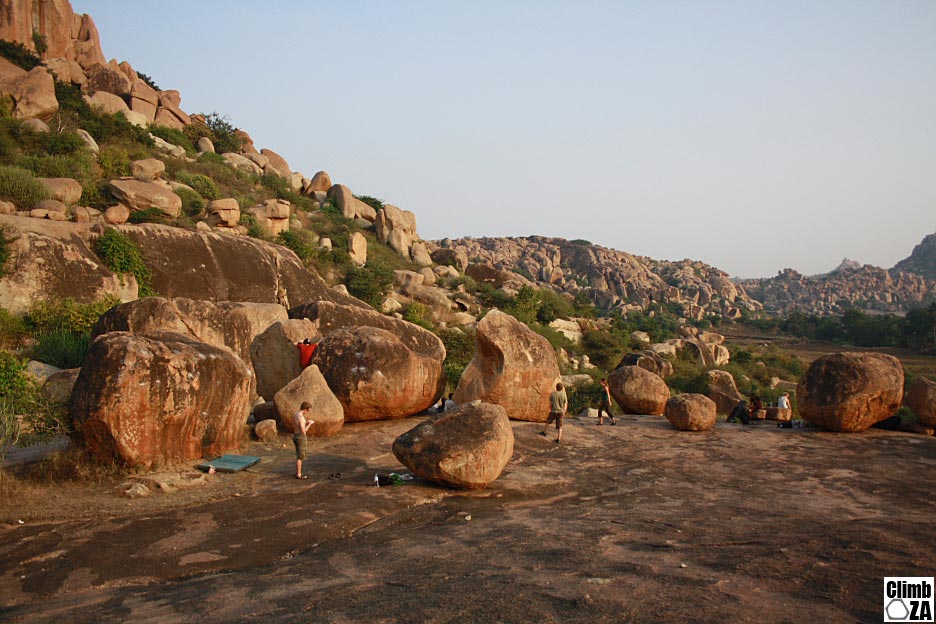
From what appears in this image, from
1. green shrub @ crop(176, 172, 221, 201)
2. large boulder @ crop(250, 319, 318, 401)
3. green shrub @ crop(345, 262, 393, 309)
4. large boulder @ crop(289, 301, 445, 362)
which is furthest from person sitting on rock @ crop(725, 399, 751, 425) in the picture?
green shrub @ crop(176, 172, 221, 201)

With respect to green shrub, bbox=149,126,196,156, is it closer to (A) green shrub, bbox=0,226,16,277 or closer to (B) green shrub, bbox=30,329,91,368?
(A) green shrub, bbox=0,226,16,277

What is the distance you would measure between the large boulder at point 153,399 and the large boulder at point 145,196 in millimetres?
17415

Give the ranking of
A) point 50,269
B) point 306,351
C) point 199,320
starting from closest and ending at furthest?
1. point 306,351
2. point 199,320
3. point 50,269

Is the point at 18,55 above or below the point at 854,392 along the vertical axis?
above

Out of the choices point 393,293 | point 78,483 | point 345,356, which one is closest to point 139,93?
point 393,293

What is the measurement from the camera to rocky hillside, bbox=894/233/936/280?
12244 centimetres

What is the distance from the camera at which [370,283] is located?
89.5ft

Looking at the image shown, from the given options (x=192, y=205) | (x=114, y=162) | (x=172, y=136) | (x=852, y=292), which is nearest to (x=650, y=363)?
(x=192, y=205)

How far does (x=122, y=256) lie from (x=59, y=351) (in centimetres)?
428

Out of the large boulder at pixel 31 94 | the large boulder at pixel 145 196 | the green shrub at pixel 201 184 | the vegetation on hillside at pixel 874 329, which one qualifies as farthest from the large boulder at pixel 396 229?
the vegetation on hillside at pixel 874 329

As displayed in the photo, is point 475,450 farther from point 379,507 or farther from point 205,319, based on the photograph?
point 205,319

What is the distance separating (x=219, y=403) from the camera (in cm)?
888

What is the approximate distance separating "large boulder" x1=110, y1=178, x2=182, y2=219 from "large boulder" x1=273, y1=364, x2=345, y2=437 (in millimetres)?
16623

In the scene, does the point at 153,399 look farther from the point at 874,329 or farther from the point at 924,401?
the point at 874,329
